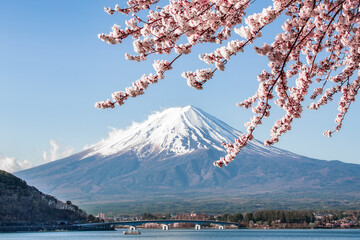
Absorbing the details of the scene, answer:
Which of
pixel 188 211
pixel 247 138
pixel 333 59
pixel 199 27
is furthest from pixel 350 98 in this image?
pixel 188 211

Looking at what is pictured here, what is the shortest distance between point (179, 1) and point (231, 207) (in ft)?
369

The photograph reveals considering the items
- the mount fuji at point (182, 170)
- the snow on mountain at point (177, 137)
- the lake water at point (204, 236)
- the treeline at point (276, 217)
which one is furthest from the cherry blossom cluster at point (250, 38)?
the snow on mountain at point (177, 137)

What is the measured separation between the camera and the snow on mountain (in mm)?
173500

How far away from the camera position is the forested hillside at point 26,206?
76500mm

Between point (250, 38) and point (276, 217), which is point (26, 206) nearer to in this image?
point (276, 217)

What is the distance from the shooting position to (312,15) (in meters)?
4.66

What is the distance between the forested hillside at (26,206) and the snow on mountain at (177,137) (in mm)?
81241

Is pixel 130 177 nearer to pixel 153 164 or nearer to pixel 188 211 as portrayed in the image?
pixel 153 164

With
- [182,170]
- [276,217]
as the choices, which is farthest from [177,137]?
[276,217]

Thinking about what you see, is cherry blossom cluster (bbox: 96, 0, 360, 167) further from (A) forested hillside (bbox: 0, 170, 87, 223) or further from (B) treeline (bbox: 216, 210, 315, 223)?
(B) treeline (bbox: 216, 210, 315, 223)

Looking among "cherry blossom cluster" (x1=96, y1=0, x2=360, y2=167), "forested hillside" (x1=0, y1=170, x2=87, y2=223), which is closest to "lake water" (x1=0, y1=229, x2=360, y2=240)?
"forested hillside" (x1=0, y1=170, x2=87, y2=223)

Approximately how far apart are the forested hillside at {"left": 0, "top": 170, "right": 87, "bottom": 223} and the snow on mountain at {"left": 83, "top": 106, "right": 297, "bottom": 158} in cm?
8124

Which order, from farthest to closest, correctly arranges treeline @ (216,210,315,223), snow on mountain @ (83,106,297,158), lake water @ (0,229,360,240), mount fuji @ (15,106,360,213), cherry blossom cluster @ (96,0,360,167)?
1. snow on mountain @ (83,106,297,158)
2. mount fuji @ (15,106,360,213)
3. treeline @ (216,210,315,223)
4. lake water @ (0,229,360,240)
5. cherry blossom cluster @ (96,0,360,167)

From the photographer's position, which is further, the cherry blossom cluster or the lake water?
the lake water
